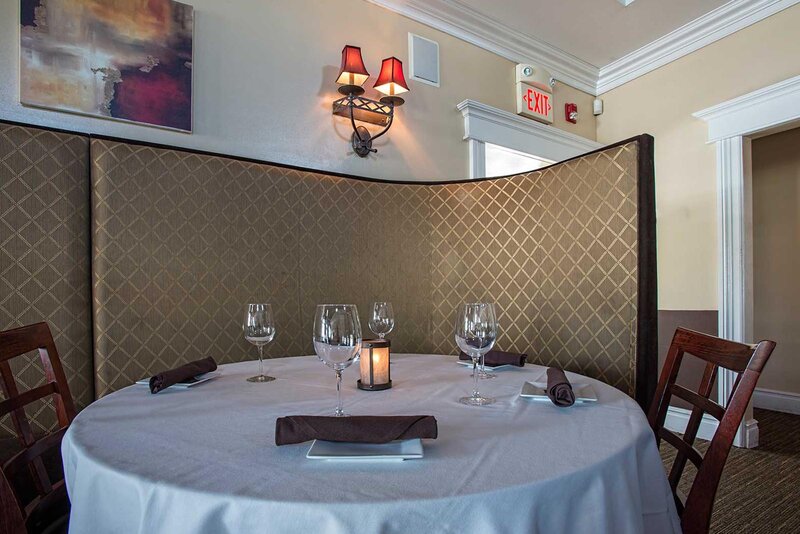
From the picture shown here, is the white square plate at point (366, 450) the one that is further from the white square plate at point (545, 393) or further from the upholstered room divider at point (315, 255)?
the upholstered room divider at point (315, 255)

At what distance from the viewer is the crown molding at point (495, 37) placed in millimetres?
3107

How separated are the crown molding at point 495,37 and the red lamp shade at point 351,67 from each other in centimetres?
53

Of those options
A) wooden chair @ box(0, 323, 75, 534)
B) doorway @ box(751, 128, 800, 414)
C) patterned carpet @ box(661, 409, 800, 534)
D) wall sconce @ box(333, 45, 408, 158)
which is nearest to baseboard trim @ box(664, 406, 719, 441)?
patterned carpet @ box(661, 409, 800, 534)

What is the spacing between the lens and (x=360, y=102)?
110 inches

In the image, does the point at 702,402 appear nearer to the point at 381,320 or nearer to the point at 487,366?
the point at 487,366

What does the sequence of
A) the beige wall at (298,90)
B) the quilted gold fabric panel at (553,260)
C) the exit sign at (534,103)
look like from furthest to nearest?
1. the exit sign at (534,103)
2. the beige wall at (298,90)
3. the quilted gold fabric panel at (553,260)

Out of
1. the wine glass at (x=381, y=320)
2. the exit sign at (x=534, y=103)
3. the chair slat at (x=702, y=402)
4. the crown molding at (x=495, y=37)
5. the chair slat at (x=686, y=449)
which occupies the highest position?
the crown molding at (x=495, y=37)

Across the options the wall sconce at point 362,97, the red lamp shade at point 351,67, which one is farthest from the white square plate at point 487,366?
the red lamp shade at point 351,67

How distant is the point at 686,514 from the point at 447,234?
2.07 m

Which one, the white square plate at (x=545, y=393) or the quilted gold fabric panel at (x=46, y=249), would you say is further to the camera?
the quilted gold fabric panel at (x=46, y=249)

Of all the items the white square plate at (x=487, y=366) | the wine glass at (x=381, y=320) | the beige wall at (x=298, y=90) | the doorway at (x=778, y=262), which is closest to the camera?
the white square plate at (x=487, y=366)

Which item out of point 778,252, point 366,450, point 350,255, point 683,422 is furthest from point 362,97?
point 778,252

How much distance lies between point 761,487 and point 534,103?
2.85m

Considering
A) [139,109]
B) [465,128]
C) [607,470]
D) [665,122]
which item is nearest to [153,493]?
[607,470]
